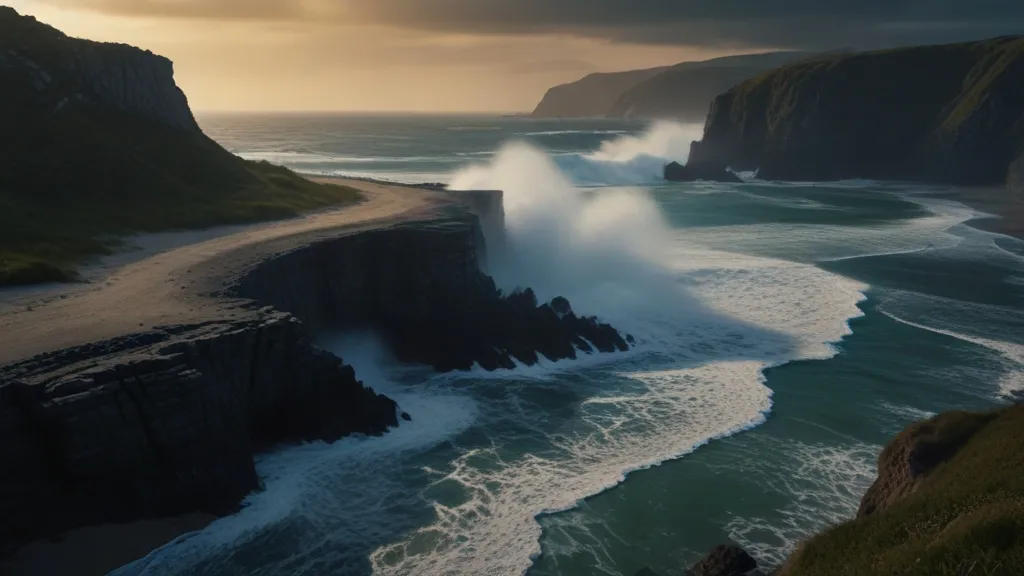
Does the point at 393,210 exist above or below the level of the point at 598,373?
above

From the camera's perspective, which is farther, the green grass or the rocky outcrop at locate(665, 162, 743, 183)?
the rocky outcrop at locate(665, 162, 743, 183)

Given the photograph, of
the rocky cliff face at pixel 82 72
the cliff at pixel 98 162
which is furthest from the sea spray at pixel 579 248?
the rocky cliff face at pixel 82 72

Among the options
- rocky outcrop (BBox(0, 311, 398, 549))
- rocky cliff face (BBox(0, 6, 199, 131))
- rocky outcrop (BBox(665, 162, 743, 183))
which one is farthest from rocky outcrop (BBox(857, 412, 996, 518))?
rocky outcrop (BBox(665, 162, 743, 183))

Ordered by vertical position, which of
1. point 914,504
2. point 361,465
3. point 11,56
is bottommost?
point 361,465

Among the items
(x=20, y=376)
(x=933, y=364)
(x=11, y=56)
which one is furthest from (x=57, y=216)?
(x=933, y=364)

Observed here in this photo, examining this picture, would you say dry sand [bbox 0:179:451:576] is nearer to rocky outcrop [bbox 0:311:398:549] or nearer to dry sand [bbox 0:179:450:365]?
dry sand [bbox 0:179:450:365]

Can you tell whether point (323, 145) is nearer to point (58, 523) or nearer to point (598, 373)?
point (598, 373)
